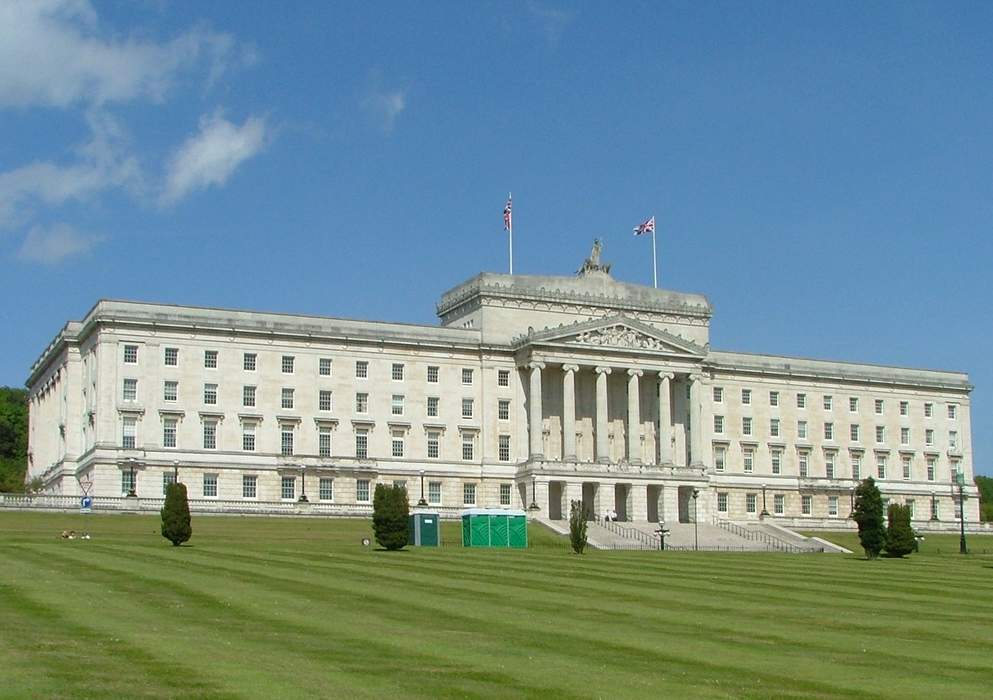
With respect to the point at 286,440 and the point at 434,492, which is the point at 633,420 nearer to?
the point at 434,492

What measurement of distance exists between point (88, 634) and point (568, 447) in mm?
85258

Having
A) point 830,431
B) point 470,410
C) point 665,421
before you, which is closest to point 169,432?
point 470,410

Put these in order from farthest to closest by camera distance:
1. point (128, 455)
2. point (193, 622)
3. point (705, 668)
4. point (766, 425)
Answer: point (766, 425) < point (128, 455) < point (193, 622) < point (705, 668)

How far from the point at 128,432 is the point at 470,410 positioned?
27991 mm

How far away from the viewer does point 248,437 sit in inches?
4390

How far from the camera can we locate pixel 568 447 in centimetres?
11706

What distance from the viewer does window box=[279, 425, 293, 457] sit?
369ft

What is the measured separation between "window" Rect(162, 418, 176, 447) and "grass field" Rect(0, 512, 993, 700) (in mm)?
41806

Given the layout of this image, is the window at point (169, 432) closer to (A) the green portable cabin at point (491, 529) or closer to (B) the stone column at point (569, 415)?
(B) the stone column at point (569, 415)

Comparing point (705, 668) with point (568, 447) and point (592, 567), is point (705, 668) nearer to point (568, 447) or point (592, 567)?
point (592, 567)

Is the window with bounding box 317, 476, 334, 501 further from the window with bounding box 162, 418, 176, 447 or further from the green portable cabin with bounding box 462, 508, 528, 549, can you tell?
the green portable cabin with bounding box 462, 508, 528, 549

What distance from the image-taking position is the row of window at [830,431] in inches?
5123

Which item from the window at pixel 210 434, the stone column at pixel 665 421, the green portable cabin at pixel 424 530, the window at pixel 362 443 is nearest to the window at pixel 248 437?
the window at pixel 210 434

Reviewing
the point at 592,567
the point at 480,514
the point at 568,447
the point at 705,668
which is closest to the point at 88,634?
the point at 705,668
